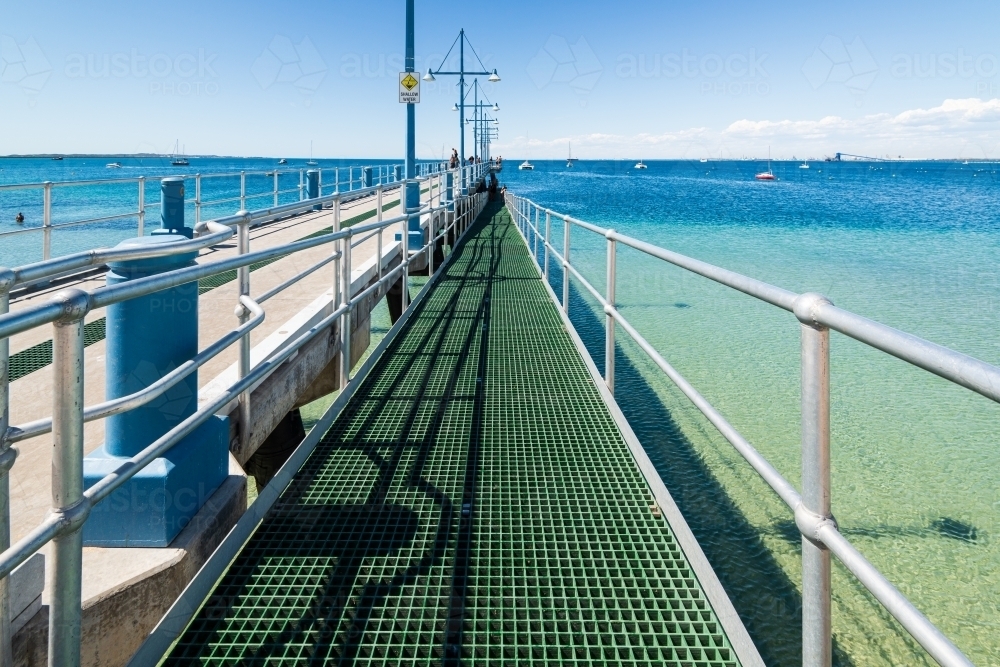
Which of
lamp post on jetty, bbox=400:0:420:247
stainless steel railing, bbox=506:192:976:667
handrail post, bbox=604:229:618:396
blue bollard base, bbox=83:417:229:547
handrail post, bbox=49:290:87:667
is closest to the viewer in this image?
stainless steel railing, bbox=506:192:976:667

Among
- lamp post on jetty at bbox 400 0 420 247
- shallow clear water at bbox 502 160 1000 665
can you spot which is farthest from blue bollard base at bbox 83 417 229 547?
A: lamp post on jetty at bbox 400 0 420 247

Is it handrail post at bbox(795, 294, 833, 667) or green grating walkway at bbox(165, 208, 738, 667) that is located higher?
handrail post at bbox(795, 294, 833, 667)

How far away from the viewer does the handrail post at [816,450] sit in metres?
1.39

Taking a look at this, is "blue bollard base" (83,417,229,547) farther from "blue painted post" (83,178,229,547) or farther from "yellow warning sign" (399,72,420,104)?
"yellow warning sign" (399,72,420,104)

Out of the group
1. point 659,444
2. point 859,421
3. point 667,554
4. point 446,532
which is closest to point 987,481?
point 859,421

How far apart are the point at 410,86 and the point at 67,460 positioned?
10623 millimetres

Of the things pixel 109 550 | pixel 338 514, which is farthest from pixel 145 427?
pixel 338 514

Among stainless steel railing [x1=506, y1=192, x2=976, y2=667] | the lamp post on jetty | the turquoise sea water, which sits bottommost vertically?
the turquoise sea water

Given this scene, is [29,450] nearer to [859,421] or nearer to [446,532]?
[446,532]

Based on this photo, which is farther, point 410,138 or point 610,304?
point 410,138

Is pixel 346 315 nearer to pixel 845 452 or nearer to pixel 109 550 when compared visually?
pixel 109 550

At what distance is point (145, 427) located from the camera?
2408mm

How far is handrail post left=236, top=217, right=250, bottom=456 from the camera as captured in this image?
298 centimetres

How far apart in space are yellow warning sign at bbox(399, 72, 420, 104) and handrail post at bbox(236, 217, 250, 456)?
330 inches
